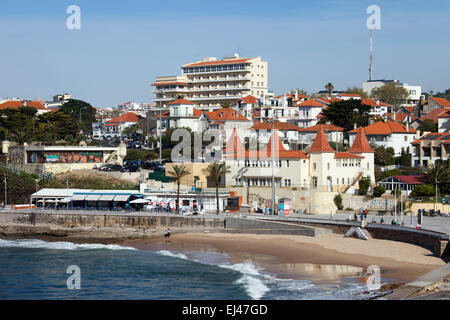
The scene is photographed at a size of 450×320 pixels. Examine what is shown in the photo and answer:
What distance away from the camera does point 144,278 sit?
136 ft

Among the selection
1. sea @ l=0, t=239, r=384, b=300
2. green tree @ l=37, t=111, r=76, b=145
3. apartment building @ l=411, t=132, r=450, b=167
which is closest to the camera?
sea @ l=0, t=239, r=384, b=300

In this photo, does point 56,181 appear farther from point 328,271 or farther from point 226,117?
point 328,271

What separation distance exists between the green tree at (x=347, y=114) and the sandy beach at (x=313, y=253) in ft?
146

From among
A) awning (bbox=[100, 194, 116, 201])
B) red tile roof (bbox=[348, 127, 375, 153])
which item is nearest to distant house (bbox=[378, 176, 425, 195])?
red tile roof (bbox=[348, 127, 375, 153])

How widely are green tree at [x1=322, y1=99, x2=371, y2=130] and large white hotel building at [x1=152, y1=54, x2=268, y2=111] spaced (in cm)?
4398

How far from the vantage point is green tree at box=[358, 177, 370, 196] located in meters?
63.8

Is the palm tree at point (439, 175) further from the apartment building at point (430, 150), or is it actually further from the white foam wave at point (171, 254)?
the white foam wave at point (171, 254)

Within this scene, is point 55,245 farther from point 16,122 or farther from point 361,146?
point 16,122

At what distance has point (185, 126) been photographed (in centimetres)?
11156

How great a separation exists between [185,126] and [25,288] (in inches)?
2881

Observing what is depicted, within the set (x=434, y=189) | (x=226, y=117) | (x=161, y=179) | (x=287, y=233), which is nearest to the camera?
(x=287, y=233)

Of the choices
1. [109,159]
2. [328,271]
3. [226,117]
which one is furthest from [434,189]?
[226,117]

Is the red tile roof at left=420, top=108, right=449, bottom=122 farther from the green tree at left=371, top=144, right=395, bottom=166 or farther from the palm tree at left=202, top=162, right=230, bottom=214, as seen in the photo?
the palm tree at left=202, top=162, right=230, bottom=214

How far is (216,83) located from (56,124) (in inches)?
1896
